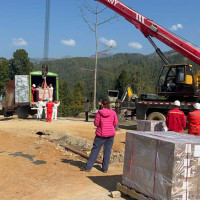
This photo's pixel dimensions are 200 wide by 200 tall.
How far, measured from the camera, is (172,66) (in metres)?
14.6

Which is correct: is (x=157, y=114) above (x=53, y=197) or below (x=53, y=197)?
above

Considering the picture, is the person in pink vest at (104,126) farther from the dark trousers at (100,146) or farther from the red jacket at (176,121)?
the red jacket at (176,121)

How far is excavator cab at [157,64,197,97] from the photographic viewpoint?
46.5 feet

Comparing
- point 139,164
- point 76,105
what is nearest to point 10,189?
point 139,164

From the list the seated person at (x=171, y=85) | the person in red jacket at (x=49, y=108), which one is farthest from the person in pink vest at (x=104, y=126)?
the person in red jacket at (x=49, y=108)

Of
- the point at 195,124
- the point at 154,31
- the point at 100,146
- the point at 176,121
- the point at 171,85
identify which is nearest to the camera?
the point at 100,146

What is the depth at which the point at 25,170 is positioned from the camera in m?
7.51

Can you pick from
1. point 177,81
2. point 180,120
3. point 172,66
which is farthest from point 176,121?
point 172,66

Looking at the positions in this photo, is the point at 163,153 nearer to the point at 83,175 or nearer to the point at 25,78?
the point at 83,175

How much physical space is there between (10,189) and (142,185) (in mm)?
2702

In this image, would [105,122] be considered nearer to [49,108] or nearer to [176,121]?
[176,121]

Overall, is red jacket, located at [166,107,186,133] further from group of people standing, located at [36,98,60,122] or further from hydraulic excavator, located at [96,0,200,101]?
group of people standing, located at [36,98,60,122]

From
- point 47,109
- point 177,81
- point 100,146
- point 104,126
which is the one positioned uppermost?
point 177,81

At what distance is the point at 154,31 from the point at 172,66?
7.20 ft
